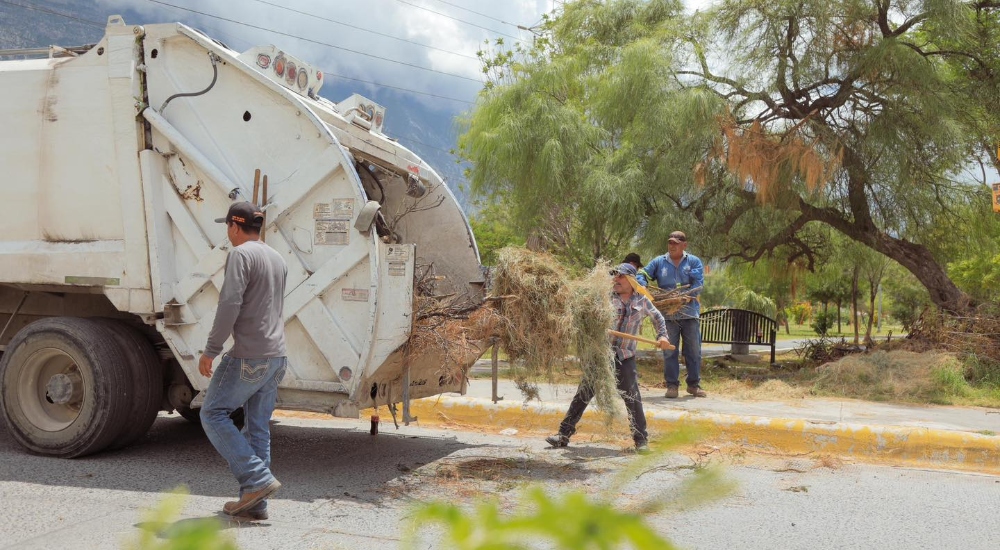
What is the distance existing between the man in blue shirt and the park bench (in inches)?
154

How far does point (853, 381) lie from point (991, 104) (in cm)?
453

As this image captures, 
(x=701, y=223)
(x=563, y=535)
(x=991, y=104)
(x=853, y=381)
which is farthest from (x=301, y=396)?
(x=991, y=104)

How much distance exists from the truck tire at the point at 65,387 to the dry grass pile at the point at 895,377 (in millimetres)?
7244

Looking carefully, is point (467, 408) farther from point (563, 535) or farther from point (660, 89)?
point (563, 535)

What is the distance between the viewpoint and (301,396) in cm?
569

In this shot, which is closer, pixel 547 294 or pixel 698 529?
pixel 698 529

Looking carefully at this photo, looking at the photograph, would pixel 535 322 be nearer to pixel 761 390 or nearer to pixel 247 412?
pixel 247 412

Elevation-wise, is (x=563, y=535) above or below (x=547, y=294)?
below

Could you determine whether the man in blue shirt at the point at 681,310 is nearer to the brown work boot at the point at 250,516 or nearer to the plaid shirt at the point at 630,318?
the plaid shirt at the point at 630,318

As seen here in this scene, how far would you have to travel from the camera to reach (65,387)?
6.07 meters

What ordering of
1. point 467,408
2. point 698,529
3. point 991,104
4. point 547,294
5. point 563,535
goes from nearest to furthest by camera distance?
1. point 563,535
2. point 698,529
3. point 547,294
4. point 467,408
5. point 991,104

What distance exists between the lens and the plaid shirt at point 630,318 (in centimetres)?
671

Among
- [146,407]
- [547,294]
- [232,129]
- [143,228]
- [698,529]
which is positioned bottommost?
[698,529]

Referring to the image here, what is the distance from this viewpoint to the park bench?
510 inches
